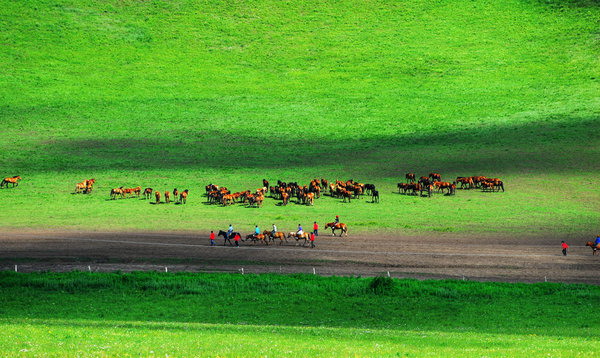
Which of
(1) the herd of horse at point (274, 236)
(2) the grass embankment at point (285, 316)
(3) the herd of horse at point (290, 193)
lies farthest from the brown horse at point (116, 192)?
(2) the grass embankment at point (285, 316)

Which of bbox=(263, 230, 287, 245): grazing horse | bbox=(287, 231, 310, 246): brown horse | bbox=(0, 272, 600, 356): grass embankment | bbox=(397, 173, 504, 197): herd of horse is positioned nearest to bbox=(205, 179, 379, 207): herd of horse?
bbox=(397, 173, 504, 197): herd of horse

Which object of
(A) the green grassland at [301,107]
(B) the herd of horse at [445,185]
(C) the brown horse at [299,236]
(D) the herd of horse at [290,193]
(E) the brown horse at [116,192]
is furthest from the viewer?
(B) the herd of horse at [445,185]

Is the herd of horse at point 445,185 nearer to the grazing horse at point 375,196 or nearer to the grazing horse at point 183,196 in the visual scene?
the grazing horse at point 375,196

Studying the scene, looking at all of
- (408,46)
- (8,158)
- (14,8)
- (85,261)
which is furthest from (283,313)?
(14,8)

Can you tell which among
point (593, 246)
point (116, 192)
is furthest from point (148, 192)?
point (593, 246)

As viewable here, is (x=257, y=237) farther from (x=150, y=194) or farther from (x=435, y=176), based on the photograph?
(x=435, y=176)

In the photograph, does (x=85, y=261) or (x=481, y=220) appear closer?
(x=85, y=261)

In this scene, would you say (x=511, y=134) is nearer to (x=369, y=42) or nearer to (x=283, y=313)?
(x=369, y=42)

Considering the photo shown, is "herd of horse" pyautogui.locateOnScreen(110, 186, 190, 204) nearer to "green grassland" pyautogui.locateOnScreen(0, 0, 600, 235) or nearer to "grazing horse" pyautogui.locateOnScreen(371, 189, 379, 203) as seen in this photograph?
"green grassland" pyautogui.locateOnScreen(0, 0, 600, 235)
